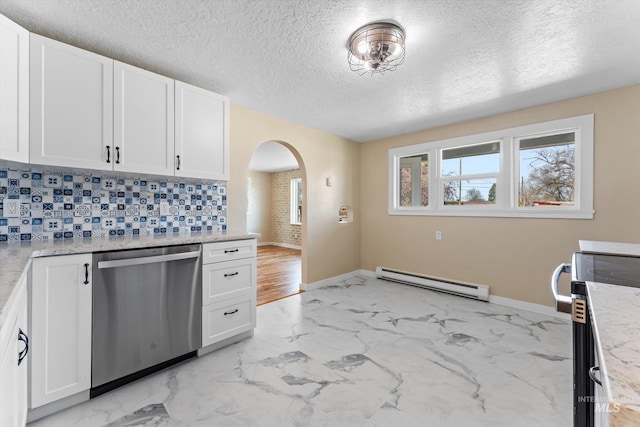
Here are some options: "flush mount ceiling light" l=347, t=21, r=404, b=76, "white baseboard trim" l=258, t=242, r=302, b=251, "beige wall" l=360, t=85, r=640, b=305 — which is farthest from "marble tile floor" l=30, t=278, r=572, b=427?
"white baseboard trim" l=258, t=242, r=302, b=251

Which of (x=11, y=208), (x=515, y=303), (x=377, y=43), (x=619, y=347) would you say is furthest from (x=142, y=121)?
(x=515, y=303)

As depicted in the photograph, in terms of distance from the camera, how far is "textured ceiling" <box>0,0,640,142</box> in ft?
5.35

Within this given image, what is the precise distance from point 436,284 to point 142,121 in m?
3.78

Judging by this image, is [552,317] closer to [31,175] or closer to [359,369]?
[359,369]

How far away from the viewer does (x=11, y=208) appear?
1.87 meters

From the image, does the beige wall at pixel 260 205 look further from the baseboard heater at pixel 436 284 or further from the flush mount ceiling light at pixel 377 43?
the flush mount ceiling light at pixel 377 43

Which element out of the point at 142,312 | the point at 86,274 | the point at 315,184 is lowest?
the point at 142,312

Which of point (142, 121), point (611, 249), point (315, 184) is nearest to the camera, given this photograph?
point (611, 249)

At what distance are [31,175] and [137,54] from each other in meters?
1.14

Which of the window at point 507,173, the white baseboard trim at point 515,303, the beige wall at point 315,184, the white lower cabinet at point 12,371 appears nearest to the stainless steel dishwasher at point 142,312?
the white lower cabinet at point 12,371

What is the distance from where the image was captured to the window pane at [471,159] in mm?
3488

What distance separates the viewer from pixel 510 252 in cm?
332

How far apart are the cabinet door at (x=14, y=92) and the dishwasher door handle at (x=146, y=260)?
0.78 metres

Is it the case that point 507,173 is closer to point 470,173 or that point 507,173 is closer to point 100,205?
point 470,173
